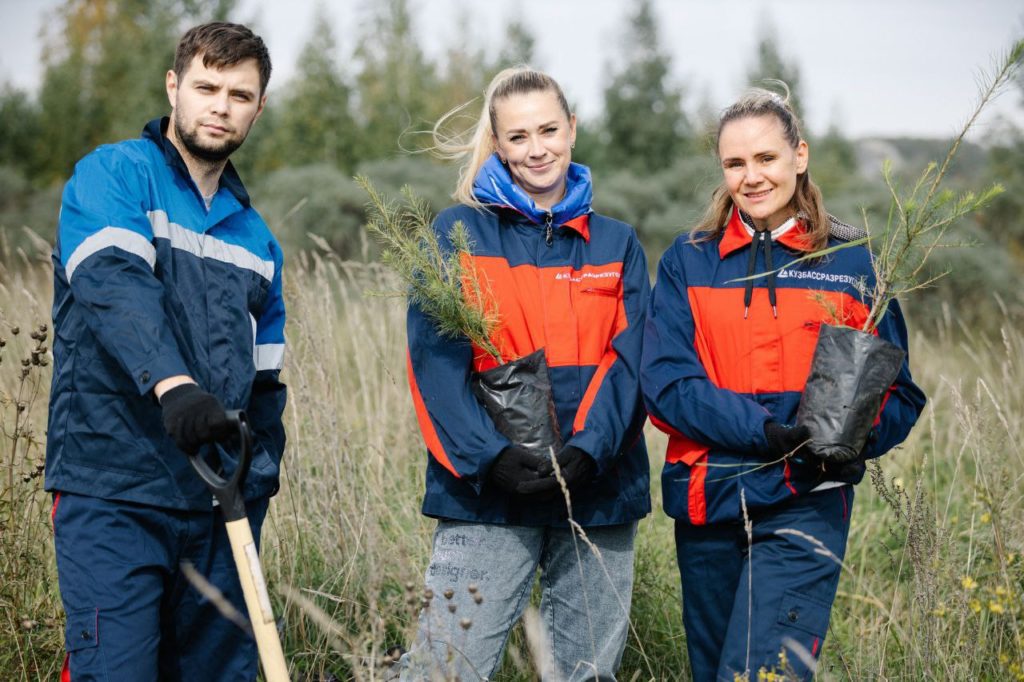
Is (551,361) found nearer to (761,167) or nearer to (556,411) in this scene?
(556,411)

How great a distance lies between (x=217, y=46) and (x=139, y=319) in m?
0.89

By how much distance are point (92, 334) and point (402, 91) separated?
2127 cm

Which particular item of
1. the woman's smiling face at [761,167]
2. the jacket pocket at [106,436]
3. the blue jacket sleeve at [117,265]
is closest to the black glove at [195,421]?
the blue jacket sleeve at [117,265]

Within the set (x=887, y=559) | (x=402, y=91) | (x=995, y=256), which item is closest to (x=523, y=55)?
(x=402, y=91)

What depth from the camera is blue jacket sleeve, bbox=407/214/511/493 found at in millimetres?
2662

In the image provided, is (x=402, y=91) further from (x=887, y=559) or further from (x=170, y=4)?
(x=887, y=559)

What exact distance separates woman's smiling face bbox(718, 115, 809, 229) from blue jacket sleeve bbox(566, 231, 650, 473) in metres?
0.38

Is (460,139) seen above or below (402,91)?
below

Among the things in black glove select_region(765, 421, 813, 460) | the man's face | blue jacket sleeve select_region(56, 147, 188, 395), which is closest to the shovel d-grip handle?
blue jacket sleeve select_region(56, 147, 188, 395)

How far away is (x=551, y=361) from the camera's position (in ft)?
9.21

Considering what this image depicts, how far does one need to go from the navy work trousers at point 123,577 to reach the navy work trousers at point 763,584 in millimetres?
1440

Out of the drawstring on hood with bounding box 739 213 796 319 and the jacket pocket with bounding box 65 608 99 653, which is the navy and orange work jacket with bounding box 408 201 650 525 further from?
the jacket pocket with bounding box 65 608 99 653

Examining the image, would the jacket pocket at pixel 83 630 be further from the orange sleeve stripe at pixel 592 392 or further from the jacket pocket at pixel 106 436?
the orange sleeve stripe at pixel 592 392

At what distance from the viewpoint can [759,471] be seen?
265 centimetres
